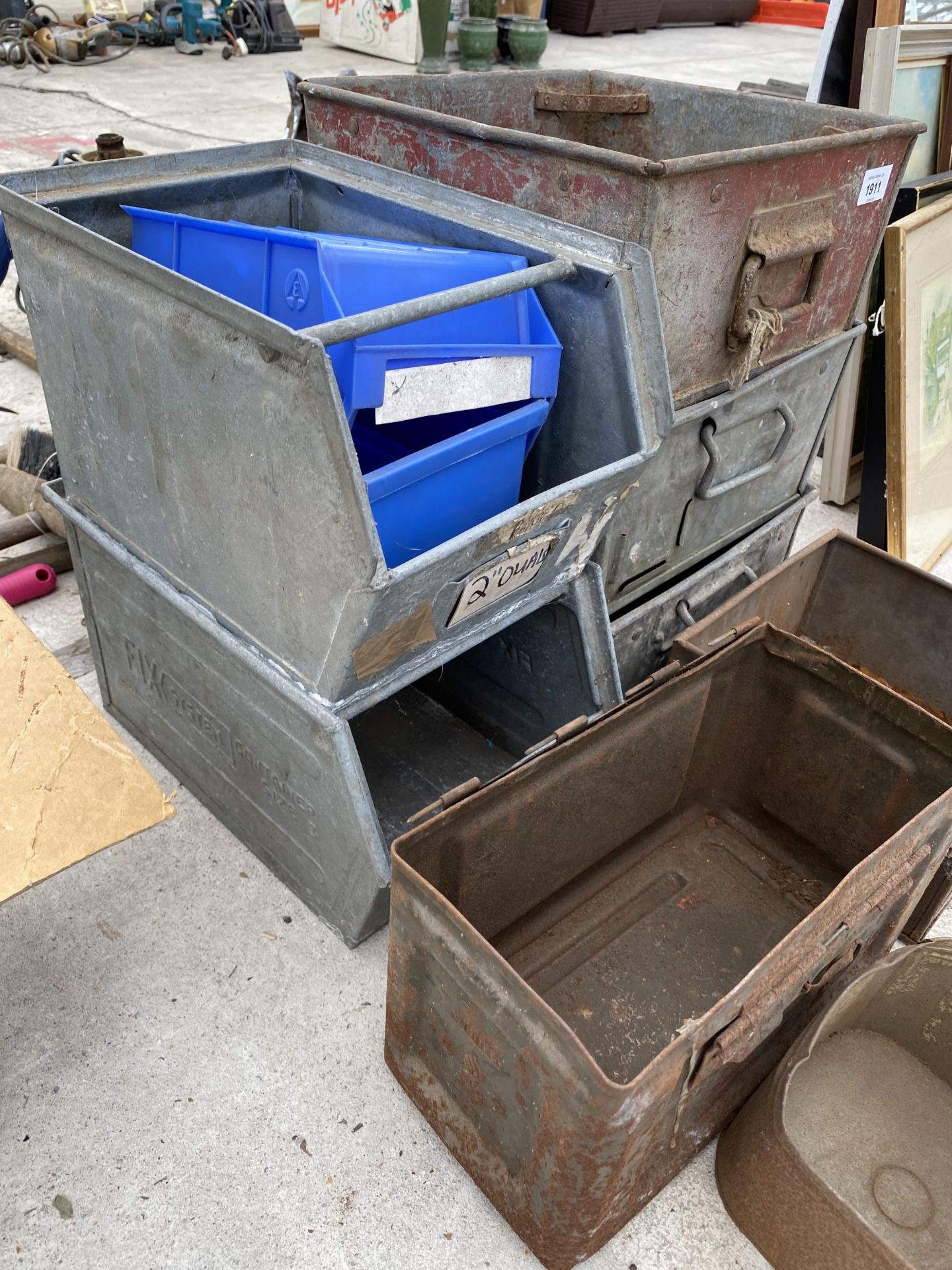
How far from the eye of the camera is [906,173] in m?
3.13

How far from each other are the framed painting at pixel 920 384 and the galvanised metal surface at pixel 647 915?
Result: 4.04 ft

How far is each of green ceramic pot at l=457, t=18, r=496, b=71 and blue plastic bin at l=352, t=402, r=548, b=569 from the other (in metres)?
8.41

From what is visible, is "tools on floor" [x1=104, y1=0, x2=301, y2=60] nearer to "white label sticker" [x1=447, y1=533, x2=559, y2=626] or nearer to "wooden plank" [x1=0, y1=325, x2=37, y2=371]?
"wooden plank" [x1=0, y1=325, x2=37, y2=371]

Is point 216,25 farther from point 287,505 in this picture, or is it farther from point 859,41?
point 287,505

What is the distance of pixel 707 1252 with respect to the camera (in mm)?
1534

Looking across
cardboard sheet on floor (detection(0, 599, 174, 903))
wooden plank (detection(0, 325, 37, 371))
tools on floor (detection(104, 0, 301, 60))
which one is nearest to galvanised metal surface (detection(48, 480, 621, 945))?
cardboard sheet on floor (detection(0, 599, 174, 903))

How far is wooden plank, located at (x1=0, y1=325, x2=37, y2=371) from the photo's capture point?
367cm

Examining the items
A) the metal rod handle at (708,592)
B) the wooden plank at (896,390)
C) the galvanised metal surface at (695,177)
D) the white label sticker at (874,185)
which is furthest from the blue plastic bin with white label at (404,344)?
the wooden plank at (896,390)

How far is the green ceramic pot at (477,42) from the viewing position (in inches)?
348

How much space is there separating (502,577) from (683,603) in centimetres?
91

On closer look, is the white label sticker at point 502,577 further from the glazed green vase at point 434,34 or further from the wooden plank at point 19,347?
the glazed green vase at point 434,34

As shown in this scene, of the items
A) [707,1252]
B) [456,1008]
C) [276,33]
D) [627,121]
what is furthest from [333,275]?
[276,33]

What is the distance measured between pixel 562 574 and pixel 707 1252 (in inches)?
46.3

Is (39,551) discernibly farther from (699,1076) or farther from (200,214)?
(699,1076)
